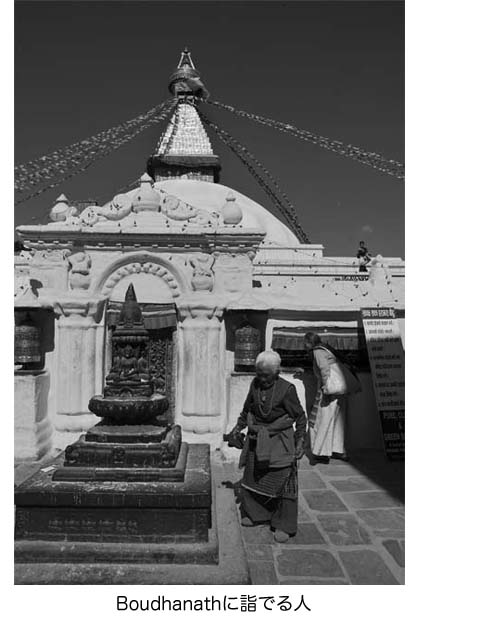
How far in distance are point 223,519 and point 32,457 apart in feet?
10.7

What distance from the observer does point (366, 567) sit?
371 cm

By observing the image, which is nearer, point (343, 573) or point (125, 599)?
point (125, 599)

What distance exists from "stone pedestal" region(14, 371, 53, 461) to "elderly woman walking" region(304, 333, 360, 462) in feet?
12.2

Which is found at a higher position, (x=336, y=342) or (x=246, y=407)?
(x=336, y=342)

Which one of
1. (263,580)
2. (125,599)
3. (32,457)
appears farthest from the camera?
(32,457)

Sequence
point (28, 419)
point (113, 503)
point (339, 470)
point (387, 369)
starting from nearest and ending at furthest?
point (113, 503) < point (339, 470) < point (28, 419) < point (387, 369)

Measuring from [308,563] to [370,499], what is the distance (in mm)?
1616

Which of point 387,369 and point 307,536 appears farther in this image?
point 387,369

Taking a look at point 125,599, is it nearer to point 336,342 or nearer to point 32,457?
point 32,457

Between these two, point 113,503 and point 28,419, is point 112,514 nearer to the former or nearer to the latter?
point 113,503

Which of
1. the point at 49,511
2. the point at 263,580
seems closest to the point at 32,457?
the point at 49,511

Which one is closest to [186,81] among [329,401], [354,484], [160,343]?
[160,343]

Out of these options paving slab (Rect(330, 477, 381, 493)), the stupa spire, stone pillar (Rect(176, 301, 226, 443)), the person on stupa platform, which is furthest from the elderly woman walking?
the stupa spire

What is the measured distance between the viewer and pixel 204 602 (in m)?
3.05
